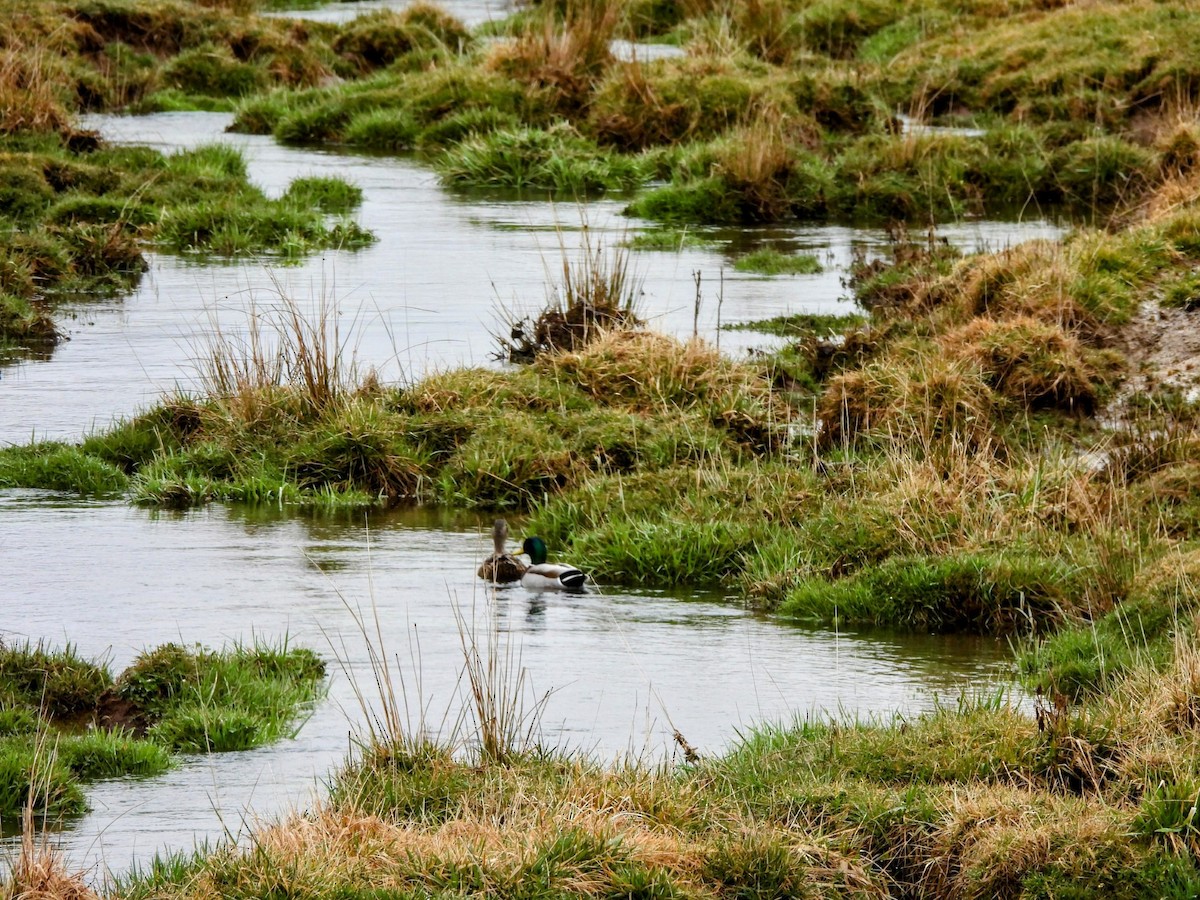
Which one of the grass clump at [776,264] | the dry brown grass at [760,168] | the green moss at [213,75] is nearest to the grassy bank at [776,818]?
the grass clump at [776,264]

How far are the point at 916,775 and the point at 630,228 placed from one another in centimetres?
1532

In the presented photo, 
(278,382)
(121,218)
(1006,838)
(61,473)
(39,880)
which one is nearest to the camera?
(39,880)

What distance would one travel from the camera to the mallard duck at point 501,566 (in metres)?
10.9

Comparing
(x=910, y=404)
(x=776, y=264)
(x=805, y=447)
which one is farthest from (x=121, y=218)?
(x=910, y=404)

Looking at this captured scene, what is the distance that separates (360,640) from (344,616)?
0.43 m

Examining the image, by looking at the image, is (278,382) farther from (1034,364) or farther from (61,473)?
(1034,364)

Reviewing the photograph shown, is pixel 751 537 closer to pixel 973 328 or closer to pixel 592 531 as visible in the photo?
pixel 592 531

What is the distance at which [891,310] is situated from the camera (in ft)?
56.4

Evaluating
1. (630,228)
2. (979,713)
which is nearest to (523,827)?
(979,713)

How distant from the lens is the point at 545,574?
11.0 meters

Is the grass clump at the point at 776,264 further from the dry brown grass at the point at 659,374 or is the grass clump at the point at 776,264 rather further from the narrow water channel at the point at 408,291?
the dry brown grass at the point at 659,374

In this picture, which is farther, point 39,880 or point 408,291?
point 408,291

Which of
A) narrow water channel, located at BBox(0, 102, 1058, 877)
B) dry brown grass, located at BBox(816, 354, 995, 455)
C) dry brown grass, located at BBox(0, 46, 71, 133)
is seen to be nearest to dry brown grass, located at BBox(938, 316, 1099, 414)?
dry brown grass, located at BBox(816, 354, 995, 455)

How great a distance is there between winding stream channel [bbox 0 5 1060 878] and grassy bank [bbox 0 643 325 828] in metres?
0.15
